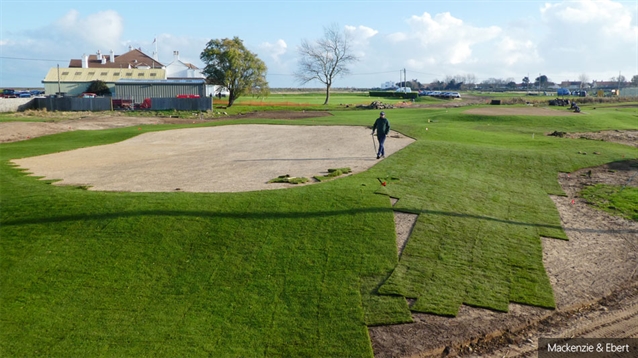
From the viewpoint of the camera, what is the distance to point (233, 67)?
74375 millimetres

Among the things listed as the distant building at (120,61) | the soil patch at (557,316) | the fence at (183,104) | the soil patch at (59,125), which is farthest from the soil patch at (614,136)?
the distant building at (120,61)

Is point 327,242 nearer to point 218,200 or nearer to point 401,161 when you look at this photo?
point 218,200

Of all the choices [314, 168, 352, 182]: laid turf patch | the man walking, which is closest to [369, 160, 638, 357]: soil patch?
[314, 168, 352, 182]: laid turf patch

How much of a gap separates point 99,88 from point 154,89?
21.8 meters

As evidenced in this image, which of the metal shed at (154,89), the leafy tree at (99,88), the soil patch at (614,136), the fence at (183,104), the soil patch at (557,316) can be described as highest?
the leafy tree at (99,88)

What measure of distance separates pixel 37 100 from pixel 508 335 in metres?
64.8

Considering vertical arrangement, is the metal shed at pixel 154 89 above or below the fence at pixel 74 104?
above

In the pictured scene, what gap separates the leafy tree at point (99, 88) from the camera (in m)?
85.5

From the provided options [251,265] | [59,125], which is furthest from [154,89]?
[251,265]

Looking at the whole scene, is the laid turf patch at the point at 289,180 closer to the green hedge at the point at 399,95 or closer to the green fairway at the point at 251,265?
the green fairway at the point at 251,265

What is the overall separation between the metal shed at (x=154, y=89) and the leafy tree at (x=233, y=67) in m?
3.61

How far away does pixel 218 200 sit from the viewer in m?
15.6

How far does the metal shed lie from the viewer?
68438 millimetres

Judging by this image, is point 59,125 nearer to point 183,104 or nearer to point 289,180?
point 183,104
